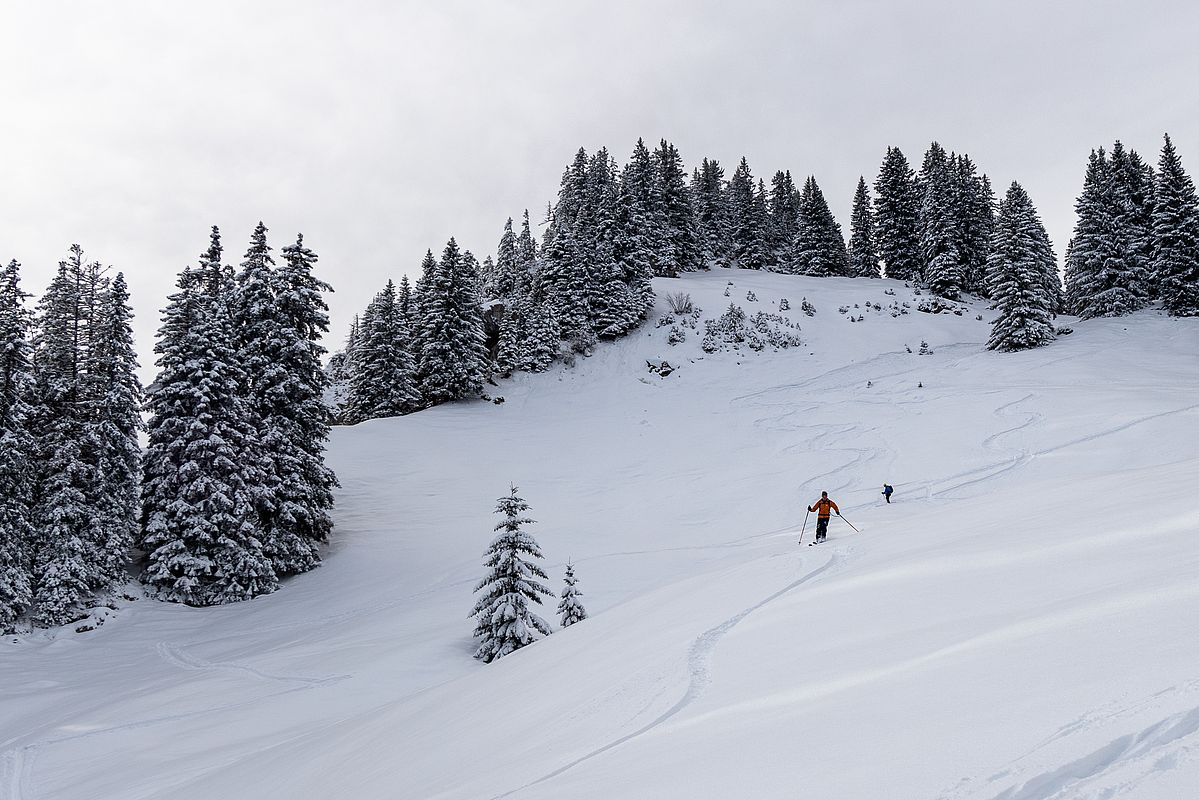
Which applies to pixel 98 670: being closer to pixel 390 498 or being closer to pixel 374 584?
pixel 374 584

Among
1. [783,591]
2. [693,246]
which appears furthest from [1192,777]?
[693,246]

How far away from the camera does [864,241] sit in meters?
71.6

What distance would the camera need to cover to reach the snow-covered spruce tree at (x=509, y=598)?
13.5 metres

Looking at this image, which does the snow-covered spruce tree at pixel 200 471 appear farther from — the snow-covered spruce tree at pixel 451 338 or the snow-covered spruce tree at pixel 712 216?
the snow-covered spruce tree at pixel 712 216

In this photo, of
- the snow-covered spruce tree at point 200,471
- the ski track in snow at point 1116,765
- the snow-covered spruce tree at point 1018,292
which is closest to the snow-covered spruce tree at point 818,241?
the snow-covered spruce tree at point 1018,292

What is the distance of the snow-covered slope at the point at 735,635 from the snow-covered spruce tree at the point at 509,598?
0.73 m

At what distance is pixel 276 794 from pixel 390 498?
75.4 feet

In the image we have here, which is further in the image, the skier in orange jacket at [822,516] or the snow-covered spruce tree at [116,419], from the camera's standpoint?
the snow-covered spruce tree at [116,419]

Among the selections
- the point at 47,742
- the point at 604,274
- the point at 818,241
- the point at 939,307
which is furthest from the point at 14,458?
the point at 818,241

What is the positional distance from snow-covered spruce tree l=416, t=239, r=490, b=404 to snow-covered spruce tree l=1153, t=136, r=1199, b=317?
44439mm

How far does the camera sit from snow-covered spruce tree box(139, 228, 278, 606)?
21.6m

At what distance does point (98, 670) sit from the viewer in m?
16.7

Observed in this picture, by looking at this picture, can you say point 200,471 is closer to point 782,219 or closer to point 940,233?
point 940,233

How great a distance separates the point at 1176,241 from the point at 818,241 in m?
31.0
